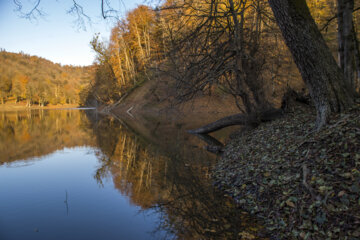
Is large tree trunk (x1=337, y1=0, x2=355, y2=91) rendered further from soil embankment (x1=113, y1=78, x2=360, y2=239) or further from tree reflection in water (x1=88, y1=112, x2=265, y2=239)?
tree reflection in water (x1=88, y1=112, x2=265, y2=239)

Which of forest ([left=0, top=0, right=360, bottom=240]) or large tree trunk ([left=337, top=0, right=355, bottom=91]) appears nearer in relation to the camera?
forest ([left=0, top=0, right=360, bottom=240])

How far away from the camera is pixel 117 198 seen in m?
5.84

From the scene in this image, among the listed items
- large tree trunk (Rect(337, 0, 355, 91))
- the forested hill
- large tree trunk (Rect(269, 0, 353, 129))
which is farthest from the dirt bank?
the forested hill

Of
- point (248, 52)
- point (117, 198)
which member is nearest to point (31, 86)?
point (248, 52)

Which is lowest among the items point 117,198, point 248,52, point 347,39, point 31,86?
point 117,198

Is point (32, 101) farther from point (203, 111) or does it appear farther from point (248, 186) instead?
point (248, 186)

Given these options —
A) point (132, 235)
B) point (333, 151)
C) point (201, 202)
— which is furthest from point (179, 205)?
point (333, 151)

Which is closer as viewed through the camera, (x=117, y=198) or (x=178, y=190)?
(x=117, y=198)

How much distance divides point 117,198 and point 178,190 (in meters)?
1.57

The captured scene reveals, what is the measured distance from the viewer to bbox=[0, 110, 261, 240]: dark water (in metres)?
4.25

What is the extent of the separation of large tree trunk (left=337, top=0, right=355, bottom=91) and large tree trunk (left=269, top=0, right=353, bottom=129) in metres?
1.43

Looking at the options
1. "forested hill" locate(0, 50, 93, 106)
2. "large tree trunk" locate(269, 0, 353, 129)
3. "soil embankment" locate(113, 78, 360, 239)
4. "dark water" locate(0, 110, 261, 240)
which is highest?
"forested hill" locate(0, 50, 93, 106)

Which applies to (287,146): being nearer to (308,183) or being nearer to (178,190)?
(308,183)

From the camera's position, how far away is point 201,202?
516 centimetres
